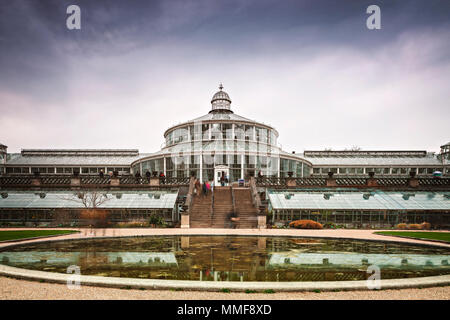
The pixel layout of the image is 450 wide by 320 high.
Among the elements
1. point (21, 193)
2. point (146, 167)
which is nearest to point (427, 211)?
point (146, 167)

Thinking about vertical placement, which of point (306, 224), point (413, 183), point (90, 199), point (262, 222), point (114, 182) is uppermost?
point (114, 182)

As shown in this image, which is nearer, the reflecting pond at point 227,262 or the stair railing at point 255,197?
the reflecting pond at point 227,262

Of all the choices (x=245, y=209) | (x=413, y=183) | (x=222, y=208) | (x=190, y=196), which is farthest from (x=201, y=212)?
(x=413, y=183)

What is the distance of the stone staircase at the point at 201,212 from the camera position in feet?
89.1

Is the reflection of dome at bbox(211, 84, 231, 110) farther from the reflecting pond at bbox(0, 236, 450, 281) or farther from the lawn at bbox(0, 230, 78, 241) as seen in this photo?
the reflecting pond at bbox(0, 236, 450, 281)

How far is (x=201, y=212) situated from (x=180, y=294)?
2192 centimetres

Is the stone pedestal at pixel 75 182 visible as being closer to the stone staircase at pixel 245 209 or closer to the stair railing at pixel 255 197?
the stone staircase at pixel 245 209

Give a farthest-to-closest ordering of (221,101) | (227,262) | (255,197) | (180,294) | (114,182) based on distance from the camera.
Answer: (221,101) → (114,182) → (255,197) → (227,262) → (180,294)

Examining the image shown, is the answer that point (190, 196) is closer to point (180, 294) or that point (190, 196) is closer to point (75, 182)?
point (75, 182)

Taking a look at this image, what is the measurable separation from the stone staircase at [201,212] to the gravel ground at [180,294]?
1958 cm

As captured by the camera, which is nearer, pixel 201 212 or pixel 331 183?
pixel 201 212

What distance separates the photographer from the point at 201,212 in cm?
2898

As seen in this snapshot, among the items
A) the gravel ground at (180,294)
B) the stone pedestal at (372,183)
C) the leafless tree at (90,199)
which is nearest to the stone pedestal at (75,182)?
the leafless tree at (90,199)

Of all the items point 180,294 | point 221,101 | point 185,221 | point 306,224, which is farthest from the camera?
point 221,101
